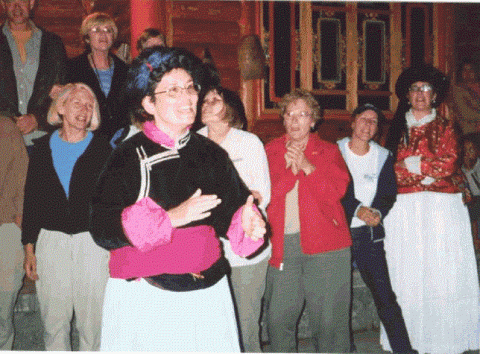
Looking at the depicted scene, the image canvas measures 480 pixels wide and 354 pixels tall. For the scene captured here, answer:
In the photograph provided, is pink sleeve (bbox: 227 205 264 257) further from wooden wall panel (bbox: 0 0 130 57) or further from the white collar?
wooden wall panel (bbox: 0 0 130 57)

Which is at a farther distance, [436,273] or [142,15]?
[142,15]

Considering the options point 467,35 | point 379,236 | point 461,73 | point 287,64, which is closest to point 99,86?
point 379,236

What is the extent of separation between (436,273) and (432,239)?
0.25 metres

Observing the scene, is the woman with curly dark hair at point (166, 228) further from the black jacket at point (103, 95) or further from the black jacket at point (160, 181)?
the black jacket at point (103, 95)

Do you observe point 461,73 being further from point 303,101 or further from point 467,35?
point 303,101

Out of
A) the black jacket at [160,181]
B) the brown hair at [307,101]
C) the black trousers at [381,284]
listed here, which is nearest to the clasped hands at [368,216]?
the black trousers at [381,284]

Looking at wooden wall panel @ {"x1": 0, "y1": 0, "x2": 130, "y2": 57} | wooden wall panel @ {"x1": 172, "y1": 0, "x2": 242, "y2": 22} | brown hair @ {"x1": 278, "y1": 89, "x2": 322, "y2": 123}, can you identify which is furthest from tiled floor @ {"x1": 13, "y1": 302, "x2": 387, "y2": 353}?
wooden wall panel @ {"x1": 0, "y1": 0, "x2": 130, "y2": 57}

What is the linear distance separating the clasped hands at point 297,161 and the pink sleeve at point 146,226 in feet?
5.51

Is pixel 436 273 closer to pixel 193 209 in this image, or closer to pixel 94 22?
pixel 193 209

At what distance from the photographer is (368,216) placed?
3.65 m

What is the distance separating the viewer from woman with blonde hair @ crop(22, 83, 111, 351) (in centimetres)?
302

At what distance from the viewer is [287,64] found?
5.98m

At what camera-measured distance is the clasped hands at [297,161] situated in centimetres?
Result: 327

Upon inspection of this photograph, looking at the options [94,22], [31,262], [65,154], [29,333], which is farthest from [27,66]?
[29,333]
